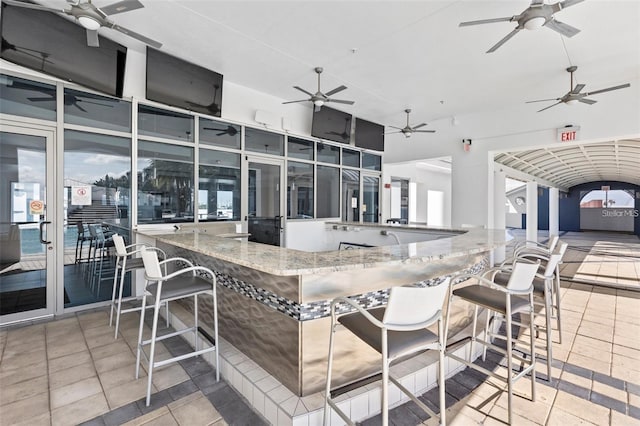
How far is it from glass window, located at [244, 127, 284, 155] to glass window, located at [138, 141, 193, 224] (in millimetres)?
1145

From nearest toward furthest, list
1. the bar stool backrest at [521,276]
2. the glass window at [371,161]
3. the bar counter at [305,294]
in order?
the bar counter at [305,294]
the bar stool backrest at [521,276]
the glass window at [371,161]

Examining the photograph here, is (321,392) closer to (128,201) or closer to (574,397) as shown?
(574,397)

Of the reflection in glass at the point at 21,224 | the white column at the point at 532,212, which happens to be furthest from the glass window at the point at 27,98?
the white column at the point at 532,212

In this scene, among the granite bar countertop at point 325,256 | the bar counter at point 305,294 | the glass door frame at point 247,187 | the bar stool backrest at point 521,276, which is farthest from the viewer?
the glass door frame at point 247,187

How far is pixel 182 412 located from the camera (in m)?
1.96

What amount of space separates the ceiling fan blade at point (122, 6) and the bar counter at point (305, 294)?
2.20 metres

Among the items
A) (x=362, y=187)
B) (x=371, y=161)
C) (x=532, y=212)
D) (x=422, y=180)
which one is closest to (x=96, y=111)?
(x=362, y=187)

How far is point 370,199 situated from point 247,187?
3.88m

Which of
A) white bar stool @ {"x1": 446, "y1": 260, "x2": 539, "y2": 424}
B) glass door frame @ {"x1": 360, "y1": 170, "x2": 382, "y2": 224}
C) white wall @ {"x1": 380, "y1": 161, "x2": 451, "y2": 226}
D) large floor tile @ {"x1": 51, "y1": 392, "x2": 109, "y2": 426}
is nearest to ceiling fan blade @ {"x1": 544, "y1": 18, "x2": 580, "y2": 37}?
white bar stool @ {"x1": 446, "y1": 260, "x2": 539, "y2": 424}

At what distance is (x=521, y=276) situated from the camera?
78.9 inches

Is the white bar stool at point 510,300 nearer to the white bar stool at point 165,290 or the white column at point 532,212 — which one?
the white bar stool at point 165,290

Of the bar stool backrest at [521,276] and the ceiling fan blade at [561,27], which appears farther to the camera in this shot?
the ceiling fan blade at [561,27]

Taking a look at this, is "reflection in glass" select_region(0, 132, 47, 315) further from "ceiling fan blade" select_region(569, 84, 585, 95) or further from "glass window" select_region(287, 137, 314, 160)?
"ceiling fan blade" select_region(569, 84, 585, 95)

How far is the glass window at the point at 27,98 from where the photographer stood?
10.8 ft
